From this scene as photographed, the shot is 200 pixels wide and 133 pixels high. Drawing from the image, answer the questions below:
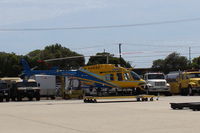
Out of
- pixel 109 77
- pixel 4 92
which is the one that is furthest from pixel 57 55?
pixel 109 77

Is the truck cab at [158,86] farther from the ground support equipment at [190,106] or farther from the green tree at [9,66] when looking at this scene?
the green tree at [9,66]

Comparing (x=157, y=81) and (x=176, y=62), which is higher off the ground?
(x=176, y=62)

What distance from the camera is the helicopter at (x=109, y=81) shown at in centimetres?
3659

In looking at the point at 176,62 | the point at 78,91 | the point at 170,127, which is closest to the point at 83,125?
the point at 170,127

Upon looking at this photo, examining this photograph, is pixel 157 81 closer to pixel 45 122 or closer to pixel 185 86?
pixel 185 86

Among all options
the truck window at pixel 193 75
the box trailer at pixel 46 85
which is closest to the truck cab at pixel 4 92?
the box trailer at pixel 46 85

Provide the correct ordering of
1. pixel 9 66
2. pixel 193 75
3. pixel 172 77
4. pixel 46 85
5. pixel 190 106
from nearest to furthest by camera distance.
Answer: pixel 190 106, pixel 193 75, pixel 46 85, pixel 172 77, pixel 9 66

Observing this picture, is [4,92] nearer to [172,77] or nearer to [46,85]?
[46,85]

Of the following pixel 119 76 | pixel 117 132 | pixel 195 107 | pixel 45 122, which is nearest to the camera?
pixel 117 132

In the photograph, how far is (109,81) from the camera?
37.4m

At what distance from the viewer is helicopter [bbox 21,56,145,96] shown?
120 ft

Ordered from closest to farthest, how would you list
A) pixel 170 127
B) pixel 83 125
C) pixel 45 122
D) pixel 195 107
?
1. pixel 170 127
2. pixel 83 125
3. pixel 45 122
4. pixel 195 107

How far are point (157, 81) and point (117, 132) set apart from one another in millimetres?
31613

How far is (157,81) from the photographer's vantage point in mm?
43719
